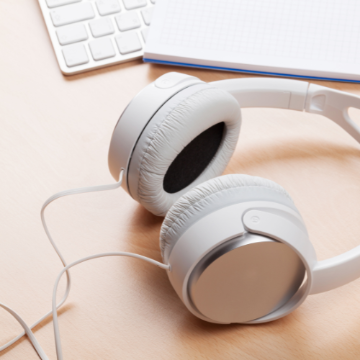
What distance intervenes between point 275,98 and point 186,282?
0.36 meters

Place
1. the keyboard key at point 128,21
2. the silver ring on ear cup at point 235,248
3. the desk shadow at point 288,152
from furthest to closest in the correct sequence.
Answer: the keyboard key at point 128,21, the desk shadow at point 288,152, the silver ring on ear cup at point 235,248

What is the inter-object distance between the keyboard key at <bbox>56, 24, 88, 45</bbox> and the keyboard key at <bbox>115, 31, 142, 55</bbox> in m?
0.06

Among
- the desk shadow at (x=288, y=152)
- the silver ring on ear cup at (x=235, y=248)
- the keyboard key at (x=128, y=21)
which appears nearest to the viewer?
the silver ring on ear cup at (x=235, y=248)

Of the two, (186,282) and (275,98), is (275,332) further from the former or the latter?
(275,98)

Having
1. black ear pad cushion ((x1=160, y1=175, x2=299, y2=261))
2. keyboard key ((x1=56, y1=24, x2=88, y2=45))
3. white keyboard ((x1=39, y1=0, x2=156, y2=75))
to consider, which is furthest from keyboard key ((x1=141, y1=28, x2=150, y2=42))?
black ear pad cushion ((x1=160, y1=175, x2=299, y2=261))

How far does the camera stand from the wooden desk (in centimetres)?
53

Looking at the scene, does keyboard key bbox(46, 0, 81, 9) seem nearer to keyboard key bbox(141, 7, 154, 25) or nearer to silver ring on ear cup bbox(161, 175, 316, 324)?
keyboard key bbox(141, 7, 154, 25)

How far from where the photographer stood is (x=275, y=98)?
673 millimetres

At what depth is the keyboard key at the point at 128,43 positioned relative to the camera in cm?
77

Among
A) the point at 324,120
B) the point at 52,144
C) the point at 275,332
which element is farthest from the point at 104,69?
the point at 275,332

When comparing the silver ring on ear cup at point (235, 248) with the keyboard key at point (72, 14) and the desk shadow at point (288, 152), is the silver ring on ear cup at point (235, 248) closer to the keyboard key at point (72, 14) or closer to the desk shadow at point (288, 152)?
the desk shadow at point (288, 152)

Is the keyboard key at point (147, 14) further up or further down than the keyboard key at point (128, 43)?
further up

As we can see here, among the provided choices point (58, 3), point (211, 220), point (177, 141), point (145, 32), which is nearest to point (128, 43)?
point (145, 32)

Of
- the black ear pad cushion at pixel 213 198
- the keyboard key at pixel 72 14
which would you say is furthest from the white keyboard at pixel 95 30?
the black ear pad cushion at pixel 213 198
